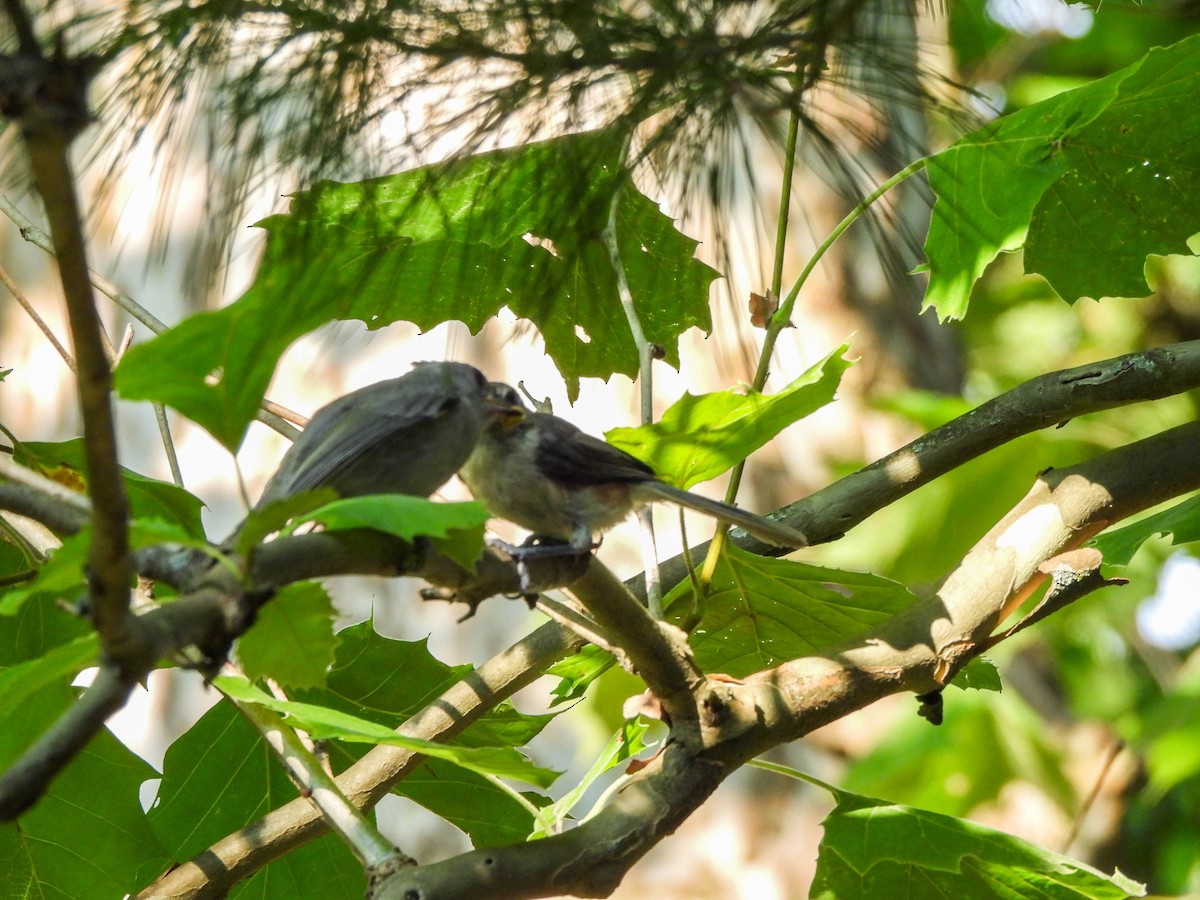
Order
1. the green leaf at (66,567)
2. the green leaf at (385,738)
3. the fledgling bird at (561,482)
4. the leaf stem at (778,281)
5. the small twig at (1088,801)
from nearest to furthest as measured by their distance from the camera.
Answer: the green leaf at (66,567)
the green leaf at (385,738)
the leaf stem at (778,281)
the fledgling bird at (561,482)
the small twig at (1088,801)

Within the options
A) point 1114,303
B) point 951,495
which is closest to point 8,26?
point 951,495

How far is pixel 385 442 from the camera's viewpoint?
143cm

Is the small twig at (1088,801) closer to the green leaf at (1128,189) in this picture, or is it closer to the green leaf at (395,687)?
the green leaf at (1128,189)

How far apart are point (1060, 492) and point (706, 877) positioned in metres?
2.54

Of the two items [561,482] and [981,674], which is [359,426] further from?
[981,674]

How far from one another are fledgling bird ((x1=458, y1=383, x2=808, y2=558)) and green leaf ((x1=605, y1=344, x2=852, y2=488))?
41mm

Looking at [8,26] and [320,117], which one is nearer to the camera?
[8,26]

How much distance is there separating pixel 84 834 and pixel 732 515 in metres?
1.14

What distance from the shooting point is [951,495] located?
378 cm

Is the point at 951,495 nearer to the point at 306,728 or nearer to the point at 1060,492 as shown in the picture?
the point at 1060,492

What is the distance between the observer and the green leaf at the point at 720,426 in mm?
1604

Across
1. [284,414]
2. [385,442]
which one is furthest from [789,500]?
[385,442]

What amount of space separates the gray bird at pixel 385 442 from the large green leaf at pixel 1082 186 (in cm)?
78

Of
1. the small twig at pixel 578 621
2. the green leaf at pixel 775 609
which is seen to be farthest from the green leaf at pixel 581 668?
the small twig at pixel 578 621
